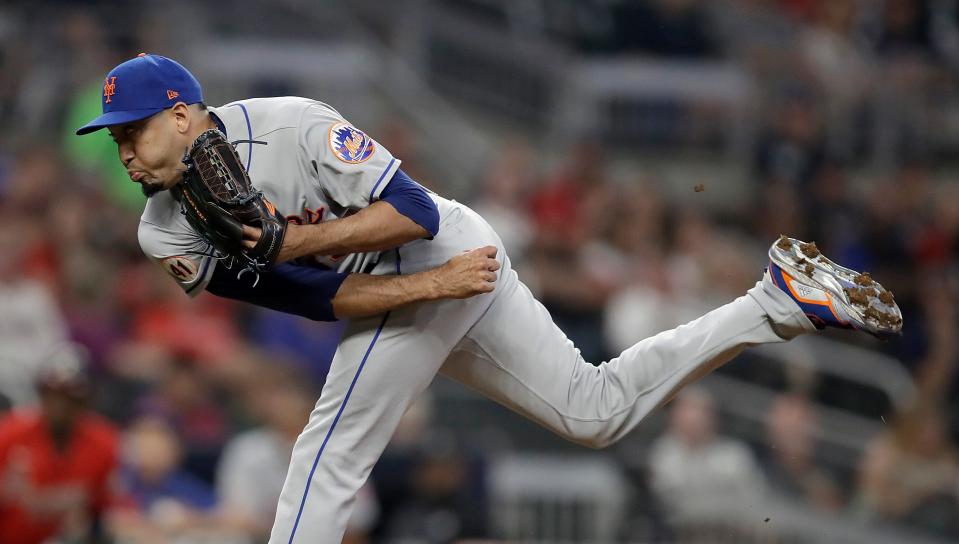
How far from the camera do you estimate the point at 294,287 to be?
4.40 meters

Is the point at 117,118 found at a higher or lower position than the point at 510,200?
higher

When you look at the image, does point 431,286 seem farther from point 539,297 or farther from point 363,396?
point 539,297

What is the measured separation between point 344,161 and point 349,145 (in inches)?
2.5

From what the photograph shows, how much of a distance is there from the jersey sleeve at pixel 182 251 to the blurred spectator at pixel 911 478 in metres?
4.90

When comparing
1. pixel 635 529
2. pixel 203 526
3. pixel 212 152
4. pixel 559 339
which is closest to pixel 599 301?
pixel 635 529

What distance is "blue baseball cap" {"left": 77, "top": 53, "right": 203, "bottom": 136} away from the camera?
4.11 meters

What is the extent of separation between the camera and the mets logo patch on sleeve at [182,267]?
14.5 feet

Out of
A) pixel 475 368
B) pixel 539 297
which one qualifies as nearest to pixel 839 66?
pixel 539 297

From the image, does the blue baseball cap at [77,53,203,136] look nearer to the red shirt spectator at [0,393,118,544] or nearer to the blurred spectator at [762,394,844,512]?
the red shirt spectator at [0,393,118,544]

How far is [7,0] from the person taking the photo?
1079 centimetres

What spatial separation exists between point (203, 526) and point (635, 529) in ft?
7.55

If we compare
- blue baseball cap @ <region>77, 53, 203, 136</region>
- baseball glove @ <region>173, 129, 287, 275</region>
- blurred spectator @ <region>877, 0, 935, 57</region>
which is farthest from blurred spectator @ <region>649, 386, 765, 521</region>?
blurred spectator @ <region>877, 0, 935, 57</region>

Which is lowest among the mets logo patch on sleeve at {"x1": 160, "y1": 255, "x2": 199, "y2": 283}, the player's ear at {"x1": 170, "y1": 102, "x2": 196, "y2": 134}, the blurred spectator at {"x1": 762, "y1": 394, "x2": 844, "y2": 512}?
the blurred spectator at {"x1": 762, "y1": 394, "x2": 844, "y2": 512}

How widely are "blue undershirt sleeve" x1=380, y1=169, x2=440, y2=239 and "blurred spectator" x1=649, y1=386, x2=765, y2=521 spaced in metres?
3.77
